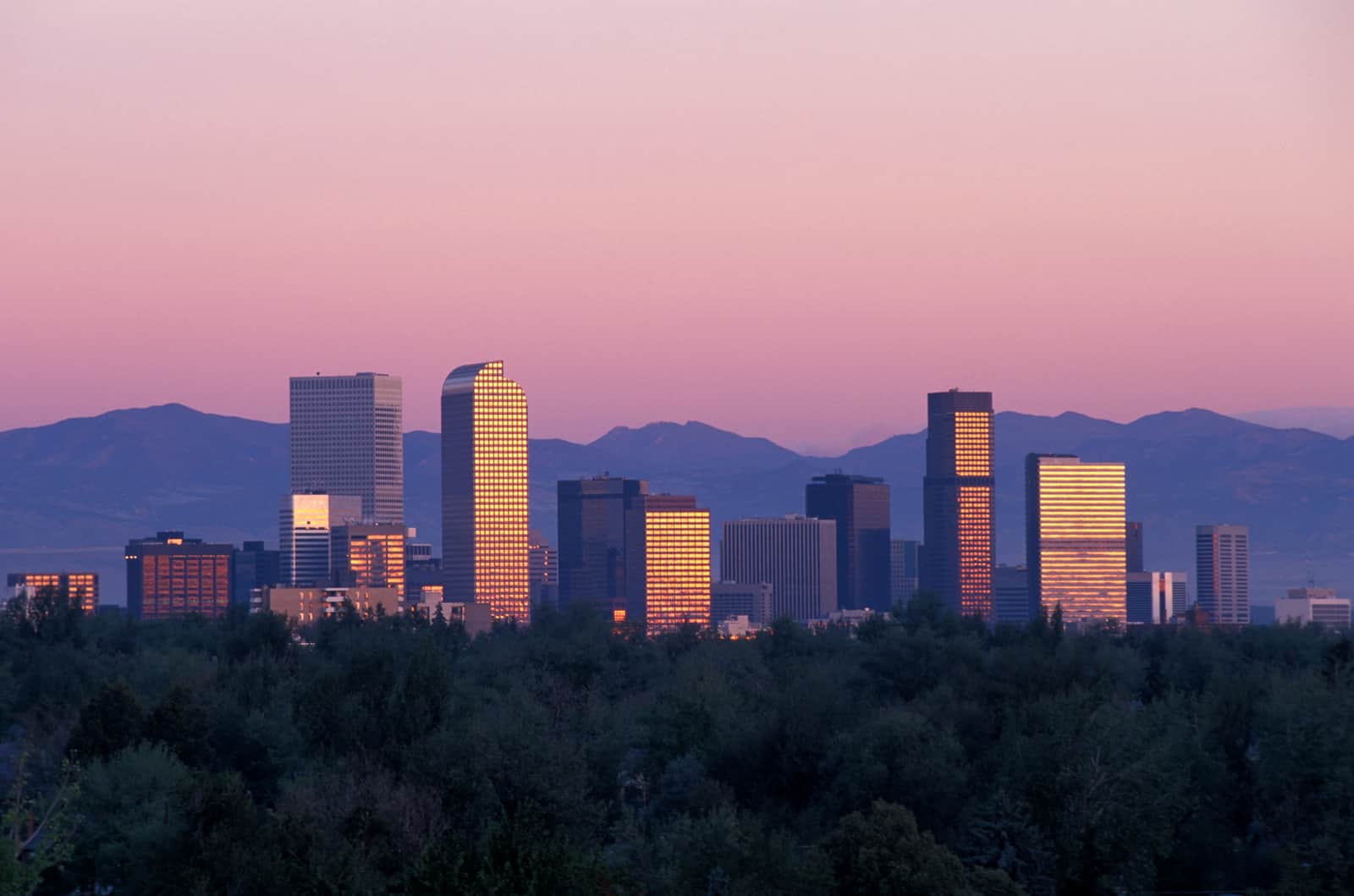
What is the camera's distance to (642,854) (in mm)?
62219

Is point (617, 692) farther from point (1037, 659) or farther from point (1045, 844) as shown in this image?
point (1045, 844)

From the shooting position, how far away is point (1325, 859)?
61.9 meters

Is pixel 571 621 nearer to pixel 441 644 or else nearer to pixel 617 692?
pixel 441 644

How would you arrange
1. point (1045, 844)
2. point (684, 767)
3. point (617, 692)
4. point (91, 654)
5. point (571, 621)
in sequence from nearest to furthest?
point (1045, 844) < point (684, 767) < point (617, 692) < point (91, 654) < point (571, 621)

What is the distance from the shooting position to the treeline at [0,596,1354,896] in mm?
57000

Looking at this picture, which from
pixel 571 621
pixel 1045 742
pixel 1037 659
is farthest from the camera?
pixel 571 621

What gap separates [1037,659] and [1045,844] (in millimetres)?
25824

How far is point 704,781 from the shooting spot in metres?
75.9

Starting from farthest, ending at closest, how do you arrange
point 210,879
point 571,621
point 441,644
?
point 571,621 < point 441,644 < point 210,879

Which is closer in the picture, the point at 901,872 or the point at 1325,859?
the point at 901,872

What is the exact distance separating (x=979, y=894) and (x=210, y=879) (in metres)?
23.1

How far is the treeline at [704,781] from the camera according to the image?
57000 millimetres

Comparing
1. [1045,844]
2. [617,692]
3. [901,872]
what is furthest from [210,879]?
[617,692]

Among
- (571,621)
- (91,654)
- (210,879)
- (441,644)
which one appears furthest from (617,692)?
(210,879)
